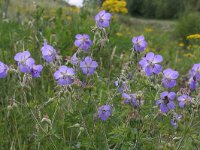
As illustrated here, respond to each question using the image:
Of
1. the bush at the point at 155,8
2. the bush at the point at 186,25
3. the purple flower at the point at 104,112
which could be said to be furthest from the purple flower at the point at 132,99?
the bush at the point at 155,8

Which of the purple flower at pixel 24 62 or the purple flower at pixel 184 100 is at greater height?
the purple flower at pixel 24 62

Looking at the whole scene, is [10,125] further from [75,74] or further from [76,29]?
[76,29]

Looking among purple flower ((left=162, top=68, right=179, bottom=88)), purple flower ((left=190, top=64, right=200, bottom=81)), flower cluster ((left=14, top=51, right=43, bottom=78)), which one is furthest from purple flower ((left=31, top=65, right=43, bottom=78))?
purple flower ((left=190, top=64, right=200, bottom=81))

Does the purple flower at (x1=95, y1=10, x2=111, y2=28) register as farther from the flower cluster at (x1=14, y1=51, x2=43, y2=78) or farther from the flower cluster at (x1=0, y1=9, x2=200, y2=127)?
the flower cluster at (x1=14, y1=51, x2=43, y2=78)

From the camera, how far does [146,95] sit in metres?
2.06

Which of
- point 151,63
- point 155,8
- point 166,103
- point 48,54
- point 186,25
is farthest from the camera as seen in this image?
point 155,8

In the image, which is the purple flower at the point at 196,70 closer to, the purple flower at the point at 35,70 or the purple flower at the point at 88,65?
the purple flower at the point at 88,65

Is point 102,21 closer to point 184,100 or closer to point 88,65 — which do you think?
point 88,65

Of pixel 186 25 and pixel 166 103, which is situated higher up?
pixel 166 103

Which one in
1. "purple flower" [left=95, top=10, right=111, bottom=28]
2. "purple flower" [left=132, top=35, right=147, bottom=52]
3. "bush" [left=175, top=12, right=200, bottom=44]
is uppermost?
"purple flower" [left=95, top=10, right=111, bottom=28]

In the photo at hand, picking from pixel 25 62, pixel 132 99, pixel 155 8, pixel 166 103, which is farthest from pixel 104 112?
pixel 155 8

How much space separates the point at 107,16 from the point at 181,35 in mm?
10033

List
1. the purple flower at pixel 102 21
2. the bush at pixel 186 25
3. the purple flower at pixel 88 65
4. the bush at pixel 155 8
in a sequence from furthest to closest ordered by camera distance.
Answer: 1. the bush at pixel 155 8
2. the bush at pixel 186 25
3. the purple flower at pixel 102 21
4. the purple flower at pixel 88 65

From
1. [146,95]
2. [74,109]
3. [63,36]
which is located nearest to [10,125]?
[74,109]
